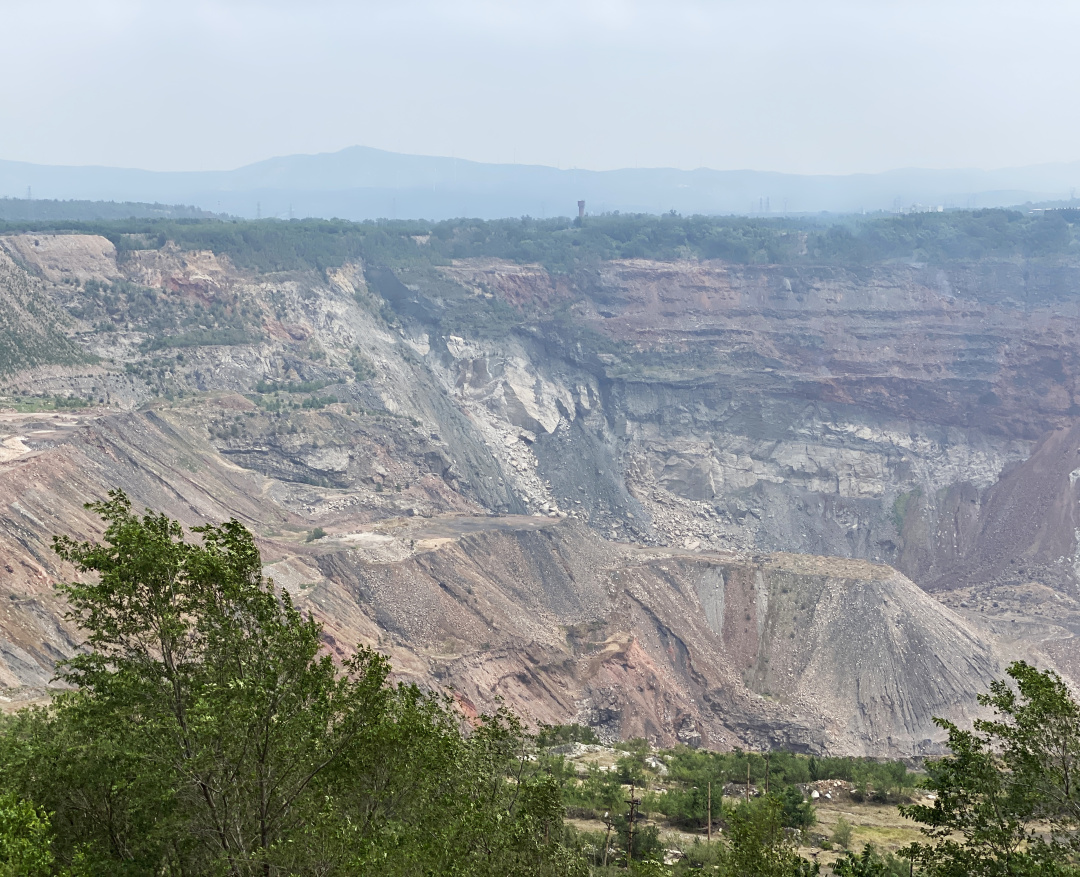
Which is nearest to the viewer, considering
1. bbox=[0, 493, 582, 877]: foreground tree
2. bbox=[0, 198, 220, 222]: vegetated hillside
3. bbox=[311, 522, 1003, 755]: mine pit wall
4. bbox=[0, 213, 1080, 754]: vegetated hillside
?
bbox=[0, 493, 582, 877]: foreground tree

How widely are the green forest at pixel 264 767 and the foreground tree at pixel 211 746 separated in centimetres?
3

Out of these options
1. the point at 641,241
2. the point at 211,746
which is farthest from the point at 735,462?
the point at 211,746

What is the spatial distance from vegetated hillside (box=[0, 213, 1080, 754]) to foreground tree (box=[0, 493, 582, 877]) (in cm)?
2390

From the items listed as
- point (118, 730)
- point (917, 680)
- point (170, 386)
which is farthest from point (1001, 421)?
point (118, 730)

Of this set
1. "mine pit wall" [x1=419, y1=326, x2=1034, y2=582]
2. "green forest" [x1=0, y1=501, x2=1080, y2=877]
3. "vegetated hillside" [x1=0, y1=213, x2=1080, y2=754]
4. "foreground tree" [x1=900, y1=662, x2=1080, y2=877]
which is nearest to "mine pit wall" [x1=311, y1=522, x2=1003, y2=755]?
"vegetated hillside" [x1=0, y1=213, x2=1080, y2=754]

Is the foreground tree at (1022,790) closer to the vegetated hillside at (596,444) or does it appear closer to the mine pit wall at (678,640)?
the vegetated hillside at (596,444)

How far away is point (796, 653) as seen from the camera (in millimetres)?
54406

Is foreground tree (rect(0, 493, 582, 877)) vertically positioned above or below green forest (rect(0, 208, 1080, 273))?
below

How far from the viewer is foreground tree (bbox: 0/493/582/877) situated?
12633 millimetres

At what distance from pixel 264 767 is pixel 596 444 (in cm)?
7166

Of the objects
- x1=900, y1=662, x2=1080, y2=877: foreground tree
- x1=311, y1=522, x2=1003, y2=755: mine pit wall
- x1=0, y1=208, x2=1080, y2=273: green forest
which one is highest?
x1=0, y1=208, x2=1080, y2=273: green forest

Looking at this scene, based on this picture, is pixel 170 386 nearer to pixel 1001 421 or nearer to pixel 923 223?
pixel 1001 421

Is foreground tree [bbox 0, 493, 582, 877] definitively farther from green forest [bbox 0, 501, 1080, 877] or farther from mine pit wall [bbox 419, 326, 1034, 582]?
mine pit wall [bbox 419, 326, 1034, 582]

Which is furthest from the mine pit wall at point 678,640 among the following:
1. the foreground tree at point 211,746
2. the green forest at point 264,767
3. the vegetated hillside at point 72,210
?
the vegetated hillside at point 72,210
